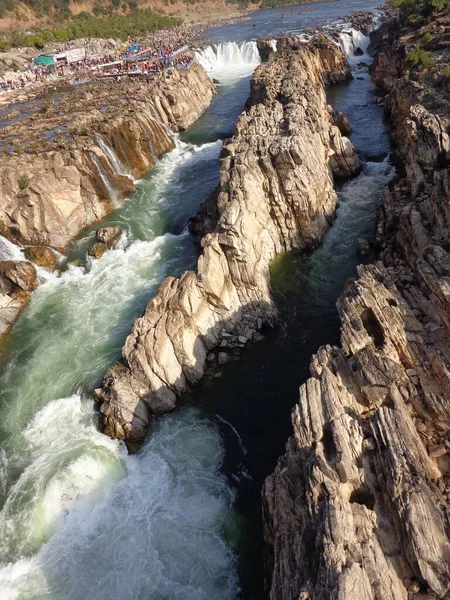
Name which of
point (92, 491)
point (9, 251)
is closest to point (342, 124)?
point (9, 251)

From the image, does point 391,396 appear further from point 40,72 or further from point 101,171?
point 40,72

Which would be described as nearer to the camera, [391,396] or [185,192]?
[391,396]

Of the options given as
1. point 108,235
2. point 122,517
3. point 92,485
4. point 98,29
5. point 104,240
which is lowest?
point 122,517

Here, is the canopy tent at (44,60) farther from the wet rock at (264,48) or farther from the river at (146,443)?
the river at (146,443)

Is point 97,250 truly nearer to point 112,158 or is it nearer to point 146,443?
point 112,158

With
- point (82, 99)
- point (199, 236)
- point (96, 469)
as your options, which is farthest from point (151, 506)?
point (82, 99)

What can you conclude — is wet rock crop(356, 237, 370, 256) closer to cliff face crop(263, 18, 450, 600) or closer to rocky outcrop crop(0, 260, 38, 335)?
cliff face crop(263, 18, 450, 600)

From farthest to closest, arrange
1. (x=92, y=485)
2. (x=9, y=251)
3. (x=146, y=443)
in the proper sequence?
1. (x=9, y=251)
2. (x=146, y=443)
3. (x=92, y=485)
